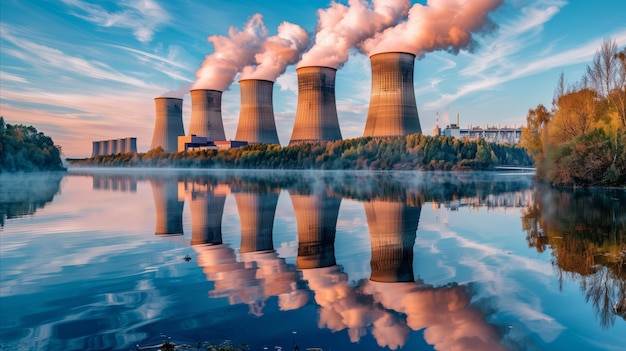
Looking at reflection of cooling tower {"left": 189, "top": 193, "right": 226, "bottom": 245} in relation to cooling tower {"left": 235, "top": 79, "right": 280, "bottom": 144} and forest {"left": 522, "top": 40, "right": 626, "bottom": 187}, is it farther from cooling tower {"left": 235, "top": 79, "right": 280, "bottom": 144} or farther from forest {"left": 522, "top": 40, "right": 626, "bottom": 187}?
cooling tower {"left": 235, "top": 79, "right": 280, "bottom": 144}

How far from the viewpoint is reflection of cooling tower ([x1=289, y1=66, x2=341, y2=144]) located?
29.4 meters

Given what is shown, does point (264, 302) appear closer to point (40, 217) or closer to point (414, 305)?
point (414, 305)

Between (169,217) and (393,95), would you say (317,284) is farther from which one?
(393,95)

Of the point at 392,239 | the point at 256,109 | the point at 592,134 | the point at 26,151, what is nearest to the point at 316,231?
the point at 392,239

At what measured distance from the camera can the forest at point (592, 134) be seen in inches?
598

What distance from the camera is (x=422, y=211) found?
9336 mm

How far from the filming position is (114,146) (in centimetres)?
7381

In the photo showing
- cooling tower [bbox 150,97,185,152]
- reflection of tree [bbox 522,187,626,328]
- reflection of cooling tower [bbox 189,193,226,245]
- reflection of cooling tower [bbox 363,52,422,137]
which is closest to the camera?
reflection of tree [bbox 522,187,626,328]

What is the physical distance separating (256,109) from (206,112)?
6835 millimetres

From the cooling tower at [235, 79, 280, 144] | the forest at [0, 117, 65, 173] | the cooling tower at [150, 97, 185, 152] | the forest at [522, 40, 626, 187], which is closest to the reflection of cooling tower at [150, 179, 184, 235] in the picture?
the forest at [522, 40, 626, 187]

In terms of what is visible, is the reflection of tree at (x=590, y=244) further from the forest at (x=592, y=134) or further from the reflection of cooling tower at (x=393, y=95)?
the reflection of cooling tower at (x=393, y=95)

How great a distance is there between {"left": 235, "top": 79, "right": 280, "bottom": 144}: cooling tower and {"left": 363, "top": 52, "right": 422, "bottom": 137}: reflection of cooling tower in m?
8.59

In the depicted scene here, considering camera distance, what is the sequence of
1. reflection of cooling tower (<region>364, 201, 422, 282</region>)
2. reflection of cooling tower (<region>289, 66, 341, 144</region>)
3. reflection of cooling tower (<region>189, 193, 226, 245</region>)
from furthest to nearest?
reflection of cooling tower (<region>289, 66, 341, 144</region>)
reflection of cooling tower (<region>189, 193, 226, 245</region>)
reflection of cooling tower (<region>364, 201, 422, 282</region>)

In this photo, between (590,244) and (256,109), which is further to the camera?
(256,109)
